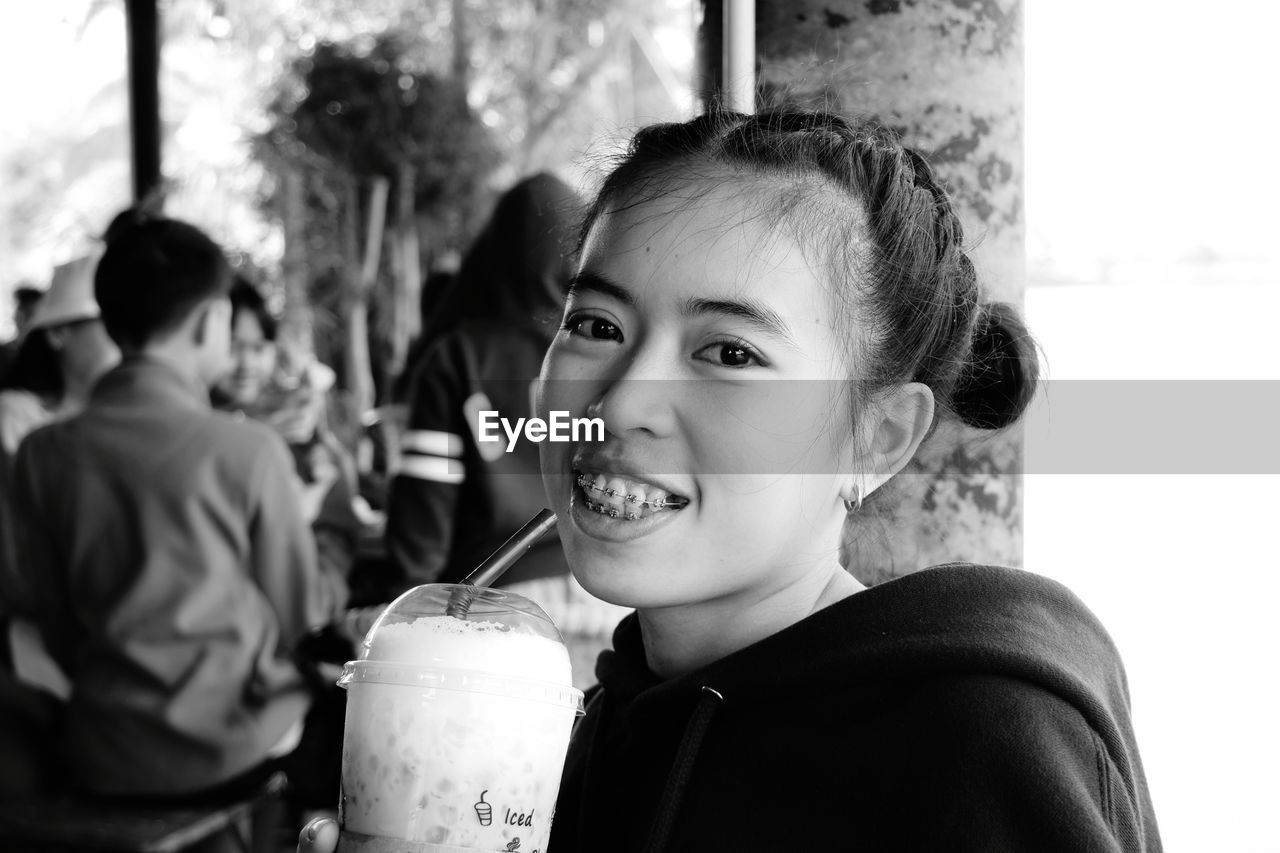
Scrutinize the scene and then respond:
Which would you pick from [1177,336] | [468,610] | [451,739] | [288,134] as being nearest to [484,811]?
[451,739]

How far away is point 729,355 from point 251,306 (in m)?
3.49

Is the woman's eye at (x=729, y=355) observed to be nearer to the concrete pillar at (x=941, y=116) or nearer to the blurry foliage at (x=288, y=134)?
the concrete pillar at (x=941, y=116)

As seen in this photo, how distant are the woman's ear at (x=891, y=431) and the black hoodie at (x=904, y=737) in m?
0.15

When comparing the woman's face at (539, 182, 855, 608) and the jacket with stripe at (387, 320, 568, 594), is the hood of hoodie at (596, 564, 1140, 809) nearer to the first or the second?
the woman's face at (539, 182, 855, 608)

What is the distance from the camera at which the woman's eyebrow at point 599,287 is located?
40.9 inches

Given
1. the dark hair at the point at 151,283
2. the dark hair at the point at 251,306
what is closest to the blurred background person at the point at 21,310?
the dark hair at the point at 251,306

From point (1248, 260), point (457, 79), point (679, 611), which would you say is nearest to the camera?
point (679, 611)

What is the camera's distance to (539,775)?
3.06ft

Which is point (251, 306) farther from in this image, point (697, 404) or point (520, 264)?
point (697, 404)

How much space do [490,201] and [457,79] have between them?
586 millimetres

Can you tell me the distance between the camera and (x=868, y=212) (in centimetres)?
112

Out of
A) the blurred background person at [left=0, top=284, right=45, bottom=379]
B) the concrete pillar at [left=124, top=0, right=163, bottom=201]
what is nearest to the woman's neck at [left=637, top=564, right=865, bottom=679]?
the blurred background person at [left=0, top=284, right=45, bottom=379]

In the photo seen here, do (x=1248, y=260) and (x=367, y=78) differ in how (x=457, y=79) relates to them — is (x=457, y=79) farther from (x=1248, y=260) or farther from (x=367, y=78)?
(x=1248, y=260)

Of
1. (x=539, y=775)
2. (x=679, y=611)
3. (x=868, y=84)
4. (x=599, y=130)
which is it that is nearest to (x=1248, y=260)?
(x=868, y=84)
